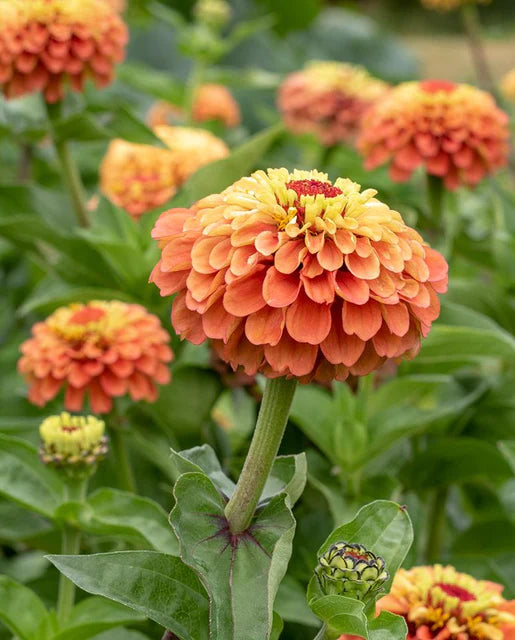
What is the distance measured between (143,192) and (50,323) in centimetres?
43

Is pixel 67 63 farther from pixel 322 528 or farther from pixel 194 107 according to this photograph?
pixel 194 107

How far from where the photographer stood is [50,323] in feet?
3.31

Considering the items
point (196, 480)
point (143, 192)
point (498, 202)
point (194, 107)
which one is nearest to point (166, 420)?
point (143, 192)

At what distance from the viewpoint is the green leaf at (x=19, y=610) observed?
2.60 feet

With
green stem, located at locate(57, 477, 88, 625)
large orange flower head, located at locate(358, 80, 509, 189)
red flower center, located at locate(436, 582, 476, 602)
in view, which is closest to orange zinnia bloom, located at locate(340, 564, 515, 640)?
red flower center, located at locate(436, 582, 476, 602)

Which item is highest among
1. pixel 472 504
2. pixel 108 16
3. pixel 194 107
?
pixel 108 16

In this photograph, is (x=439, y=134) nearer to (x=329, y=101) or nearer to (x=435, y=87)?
(x=435, y=87)

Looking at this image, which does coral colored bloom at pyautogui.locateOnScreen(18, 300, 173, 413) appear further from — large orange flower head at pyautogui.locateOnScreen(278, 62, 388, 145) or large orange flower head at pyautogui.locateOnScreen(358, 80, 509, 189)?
large orange flower head at pyautogui.locateOnScreen(278, 62, 388, 145)

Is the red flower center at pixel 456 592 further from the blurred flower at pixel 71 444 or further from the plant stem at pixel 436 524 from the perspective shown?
the plant stem at pixel 436 524

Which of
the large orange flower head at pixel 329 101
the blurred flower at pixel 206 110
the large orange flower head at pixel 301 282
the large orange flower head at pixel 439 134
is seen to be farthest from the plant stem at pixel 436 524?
the blurred flower at pixel 206 110

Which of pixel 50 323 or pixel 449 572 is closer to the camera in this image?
pixel 449 572

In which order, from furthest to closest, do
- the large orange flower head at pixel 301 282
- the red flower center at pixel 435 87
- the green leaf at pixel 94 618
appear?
the red flower center at pixel 435 87
the green leaf at pixel 94 618
the large orange flower head at pixel 301 282

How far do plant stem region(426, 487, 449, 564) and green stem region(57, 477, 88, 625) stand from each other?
477 mm

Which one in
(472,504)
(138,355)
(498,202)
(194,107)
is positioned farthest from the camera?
(194,107)
